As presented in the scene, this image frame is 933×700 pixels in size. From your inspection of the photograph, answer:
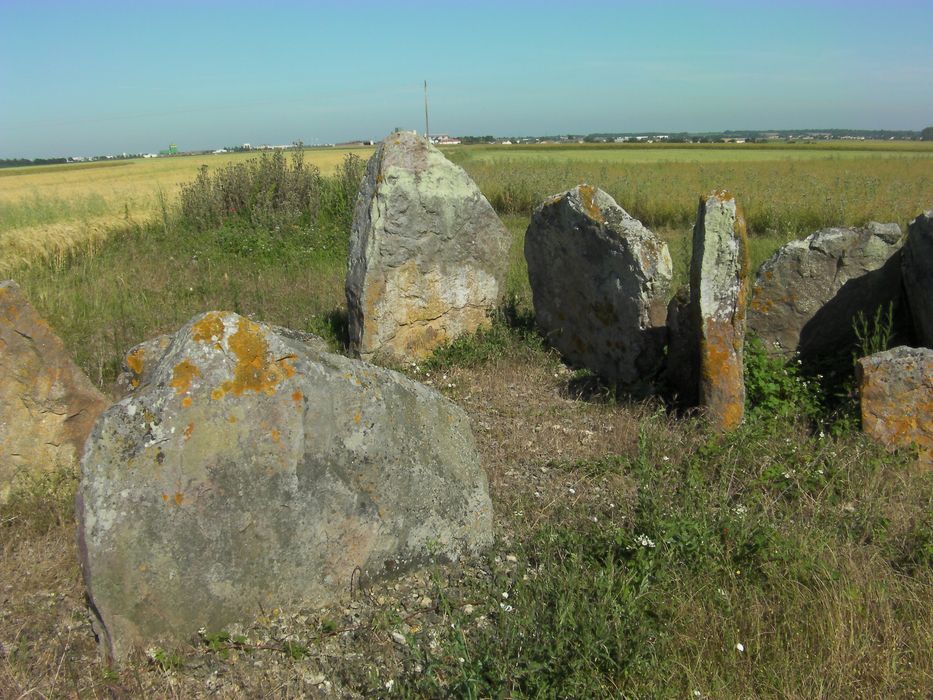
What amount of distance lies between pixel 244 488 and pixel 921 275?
216 inches

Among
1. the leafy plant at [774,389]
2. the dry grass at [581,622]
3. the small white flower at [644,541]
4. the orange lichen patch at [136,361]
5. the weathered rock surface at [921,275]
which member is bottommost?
the dry grass at [581,622]

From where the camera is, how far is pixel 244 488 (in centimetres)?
336

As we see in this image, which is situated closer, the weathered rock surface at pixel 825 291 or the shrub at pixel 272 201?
the weathered rock surface at pixel 825 291

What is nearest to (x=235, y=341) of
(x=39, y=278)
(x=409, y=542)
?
(x=409, y=542)

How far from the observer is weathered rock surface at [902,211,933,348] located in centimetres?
584

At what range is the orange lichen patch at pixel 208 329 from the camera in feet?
11.2

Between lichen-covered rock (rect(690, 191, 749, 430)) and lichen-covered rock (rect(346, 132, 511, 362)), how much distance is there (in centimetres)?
308

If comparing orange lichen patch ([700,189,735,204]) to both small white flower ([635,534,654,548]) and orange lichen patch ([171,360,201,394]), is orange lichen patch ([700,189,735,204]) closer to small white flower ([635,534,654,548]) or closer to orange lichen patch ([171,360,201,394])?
small white flower ([635,534,654,548])

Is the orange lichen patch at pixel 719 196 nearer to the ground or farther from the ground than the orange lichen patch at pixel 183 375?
farther from the ground

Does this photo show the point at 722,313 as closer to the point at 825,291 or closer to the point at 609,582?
the point at 825,291

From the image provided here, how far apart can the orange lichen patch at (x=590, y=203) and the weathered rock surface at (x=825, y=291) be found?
160cm

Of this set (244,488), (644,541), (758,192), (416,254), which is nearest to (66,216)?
(416,254)

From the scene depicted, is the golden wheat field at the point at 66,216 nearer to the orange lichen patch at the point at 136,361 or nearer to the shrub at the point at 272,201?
the shrub at the point at 272,201

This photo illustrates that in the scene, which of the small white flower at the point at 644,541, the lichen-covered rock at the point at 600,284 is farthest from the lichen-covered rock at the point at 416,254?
the small white flower at the point at 644,541
